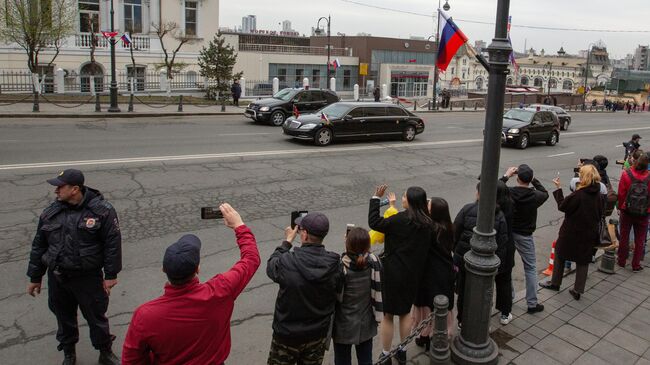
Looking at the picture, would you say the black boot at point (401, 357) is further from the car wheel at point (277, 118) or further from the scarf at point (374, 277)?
the car wheel at point (277, 118)

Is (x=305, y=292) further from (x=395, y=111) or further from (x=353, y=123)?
(x=395, y=111)

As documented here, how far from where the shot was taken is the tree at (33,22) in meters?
25.7

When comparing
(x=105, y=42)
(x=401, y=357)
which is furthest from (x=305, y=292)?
(x=105, y=42)

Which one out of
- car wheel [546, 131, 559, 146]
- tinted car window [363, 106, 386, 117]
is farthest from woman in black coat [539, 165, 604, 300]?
car wheel [546, 131, 559, 146]

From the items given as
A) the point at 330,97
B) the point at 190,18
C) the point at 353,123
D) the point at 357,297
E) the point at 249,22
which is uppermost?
the point at 249,22

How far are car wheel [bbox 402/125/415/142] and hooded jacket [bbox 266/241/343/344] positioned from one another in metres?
16.2

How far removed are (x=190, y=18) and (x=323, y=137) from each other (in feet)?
86.0

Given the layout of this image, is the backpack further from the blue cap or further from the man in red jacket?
the blue cap

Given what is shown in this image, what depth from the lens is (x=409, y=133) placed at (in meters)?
19.5

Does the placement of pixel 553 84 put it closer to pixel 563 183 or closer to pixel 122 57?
pixel 122 57

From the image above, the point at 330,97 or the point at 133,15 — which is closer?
the point at 330,97

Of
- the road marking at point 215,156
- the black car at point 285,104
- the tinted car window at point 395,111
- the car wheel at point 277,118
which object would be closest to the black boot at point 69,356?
the road marking at point 215,156

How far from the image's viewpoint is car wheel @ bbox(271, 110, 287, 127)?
21.8m

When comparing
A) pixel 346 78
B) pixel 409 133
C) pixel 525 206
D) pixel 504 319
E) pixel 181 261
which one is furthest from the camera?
pixel 346 78
